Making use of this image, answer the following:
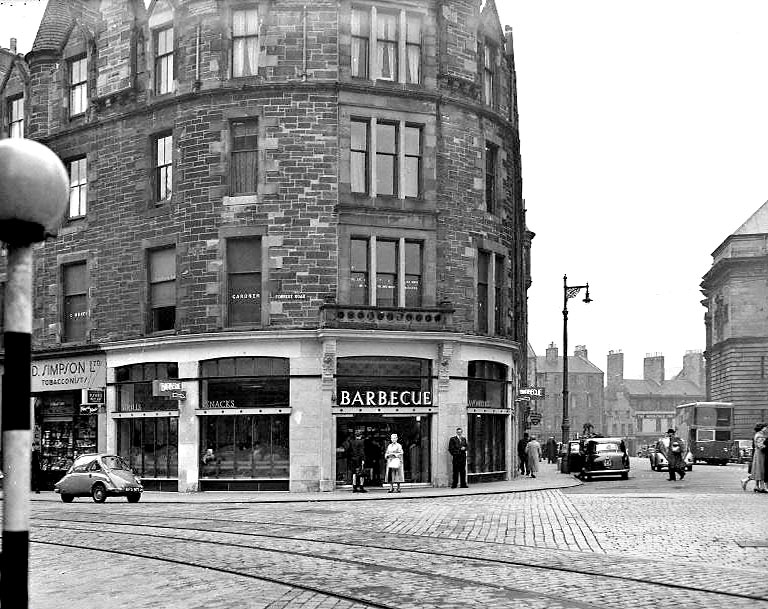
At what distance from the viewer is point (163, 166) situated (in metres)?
35.2

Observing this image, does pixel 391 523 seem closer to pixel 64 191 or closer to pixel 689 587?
pixel 689 587

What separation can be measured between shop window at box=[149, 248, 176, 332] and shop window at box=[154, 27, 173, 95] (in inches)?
204

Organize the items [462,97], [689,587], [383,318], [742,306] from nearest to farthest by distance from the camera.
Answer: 1. [689,587]
2. [383,318]
3. [462,97]
4. [742,306]

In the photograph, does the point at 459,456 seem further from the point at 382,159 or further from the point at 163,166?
the point at 163,166

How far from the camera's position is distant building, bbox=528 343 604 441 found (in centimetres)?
13550

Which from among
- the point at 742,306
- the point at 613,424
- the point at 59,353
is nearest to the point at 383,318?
the point at 59,353

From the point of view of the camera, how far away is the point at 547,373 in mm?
137000

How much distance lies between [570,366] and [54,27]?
107 meters

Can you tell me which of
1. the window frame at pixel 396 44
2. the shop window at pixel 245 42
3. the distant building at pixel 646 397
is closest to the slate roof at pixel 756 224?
the distant building at pixel 646 397

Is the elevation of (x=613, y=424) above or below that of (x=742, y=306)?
below

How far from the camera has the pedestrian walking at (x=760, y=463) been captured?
95.8 feet

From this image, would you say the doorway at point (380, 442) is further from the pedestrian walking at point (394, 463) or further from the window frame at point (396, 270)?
the window frame at point (396, 270)

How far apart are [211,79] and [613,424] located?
121 meters

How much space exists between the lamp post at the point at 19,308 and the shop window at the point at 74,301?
33.7m
